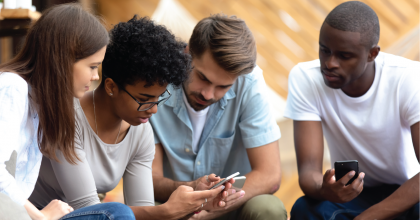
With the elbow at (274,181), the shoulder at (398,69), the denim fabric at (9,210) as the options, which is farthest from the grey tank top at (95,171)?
the shoulder at (398,69)

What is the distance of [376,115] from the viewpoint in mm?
1152

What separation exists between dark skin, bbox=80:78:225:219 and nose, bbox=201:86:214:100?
20 centimetres

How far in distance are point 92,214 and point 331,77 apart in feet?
2.39

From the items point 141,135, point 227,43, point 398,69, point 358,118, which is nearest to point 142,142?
point 141,135

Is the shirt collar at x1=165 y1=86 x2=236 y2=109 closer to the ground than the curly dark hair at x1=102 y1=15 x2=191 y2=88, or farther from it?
closer to the ground

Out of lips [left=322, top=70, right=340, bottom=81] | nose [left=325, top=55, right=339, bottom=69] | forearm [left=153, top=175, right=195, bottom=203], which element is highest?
nose [left=325, top=55, right=339, bottom=69]

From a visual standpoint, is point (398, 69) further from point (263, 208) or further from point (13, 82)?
point (13, 82)

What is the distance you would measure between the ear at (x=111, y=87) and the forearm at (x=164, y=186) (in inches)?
13.4

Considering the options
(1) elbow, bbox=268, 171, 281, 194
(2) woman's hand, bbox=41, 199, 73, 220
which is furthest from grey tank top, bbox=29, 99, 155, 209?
(1) elbow, bbox=268, 171, 281, 194

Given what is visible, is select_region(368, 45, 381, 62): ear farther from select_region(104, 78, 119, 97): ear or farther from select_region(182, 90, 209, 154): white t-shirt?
select_region(104, 78, 119, 97): ear

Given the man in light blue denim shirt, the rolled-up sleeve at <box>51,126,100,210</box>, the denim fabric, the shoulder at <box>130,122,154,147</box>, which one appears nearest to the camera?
the denim fabric

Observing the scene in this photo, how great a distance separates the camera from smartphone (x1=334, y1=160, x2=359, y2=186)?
0.98 m

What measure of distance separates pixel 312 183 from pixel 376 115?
0.27m

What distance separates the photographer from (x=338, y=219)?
1.09m
